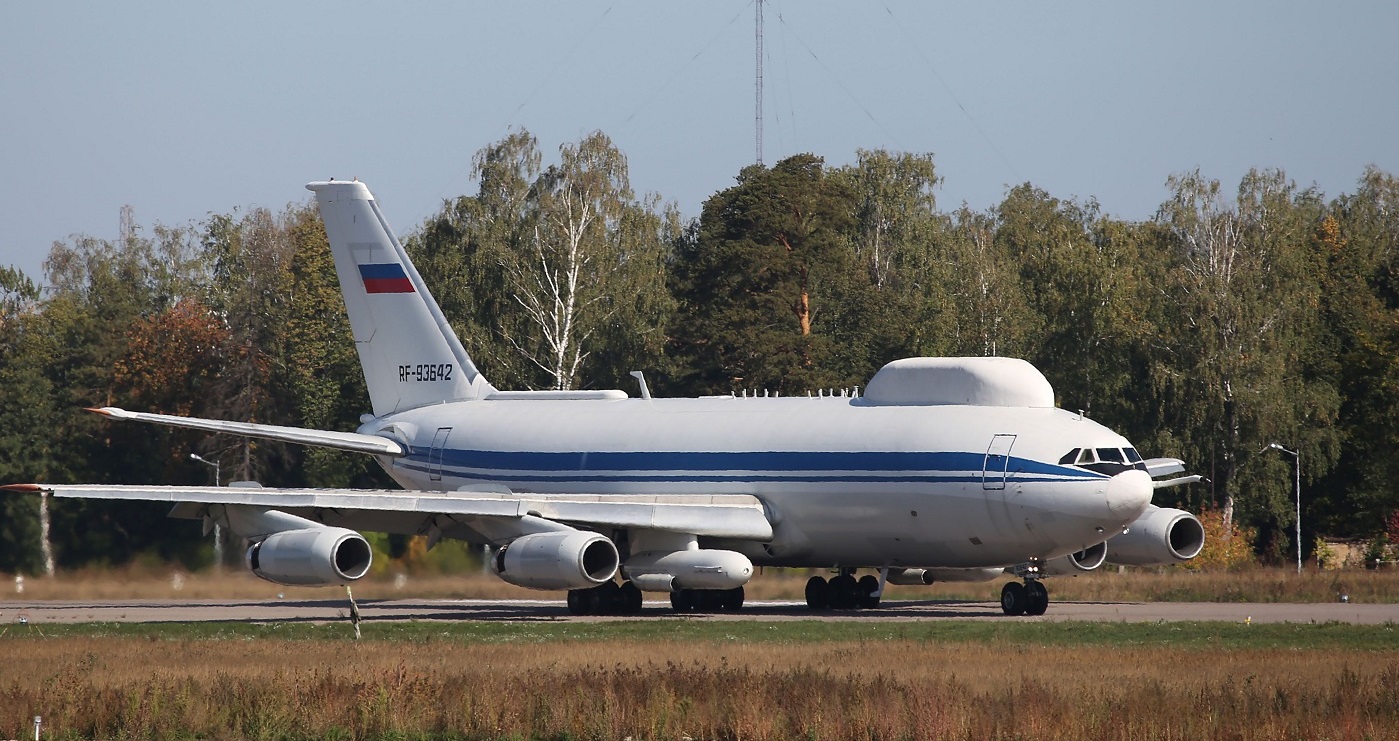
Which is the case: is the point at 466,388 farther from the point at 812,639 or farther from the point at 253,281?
the point at 253,281

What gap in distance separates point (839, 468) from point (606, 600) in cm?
534

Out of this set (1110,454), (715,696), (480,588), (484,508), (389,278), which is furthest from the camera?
(389,278)

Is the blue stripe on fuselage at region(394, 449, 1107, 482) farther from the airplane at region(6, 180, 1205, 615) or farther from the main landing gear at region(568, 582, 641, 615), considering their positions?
the main landing gear at region(568, 582, 641, 615)

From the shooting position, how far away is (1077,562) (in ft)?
116

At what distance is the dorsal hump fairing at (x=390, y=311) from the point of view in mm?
44156

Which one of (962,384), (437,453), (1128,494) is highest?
(962,384)

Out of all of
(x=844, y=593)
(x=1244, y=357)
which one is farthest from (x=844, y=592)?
(x=1244, y=357)

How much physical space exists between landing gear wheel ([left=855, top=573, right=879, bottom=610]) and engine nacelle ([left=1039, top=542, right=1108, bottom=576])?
3.61 metres

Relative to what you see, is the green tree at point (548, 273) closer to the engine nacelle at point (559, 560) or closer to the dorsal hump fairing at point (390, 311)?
the dorsal hump fairing at point (390, 311)

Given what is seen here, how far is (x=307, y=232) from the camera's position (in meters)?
94.2

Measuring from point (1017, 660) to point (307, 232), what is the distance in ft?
249

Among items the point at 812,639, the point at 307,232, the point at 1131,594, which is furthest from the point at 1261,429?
the point at 307,232

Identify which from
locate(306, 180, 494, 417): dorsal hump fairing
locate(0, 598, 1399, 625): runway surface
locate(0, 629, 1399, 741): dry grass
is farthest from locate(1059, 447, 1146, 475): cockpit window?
locate(306, 180, 494, 417): dorsal hump fairing

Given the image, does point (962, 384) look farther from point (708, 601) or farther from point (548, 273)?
point (548, 273)
